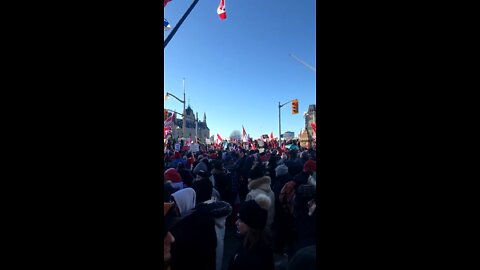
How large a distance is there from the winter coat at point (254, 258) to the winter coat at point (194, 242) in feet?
1.02

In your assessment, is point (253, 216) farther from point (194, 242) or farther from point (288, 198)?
point (288, 198)

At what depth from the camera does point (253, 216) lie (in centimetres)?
257

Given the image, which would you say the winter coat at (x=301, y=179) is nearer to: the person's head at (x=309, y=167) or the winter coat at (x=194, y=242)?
the person's head at (x=309, y=167)

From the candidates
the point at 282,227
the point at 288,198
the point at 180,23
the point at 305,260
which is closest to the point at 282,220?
the point at 282,227

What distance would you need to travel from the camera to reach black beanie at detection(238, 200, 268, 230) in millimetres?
2496

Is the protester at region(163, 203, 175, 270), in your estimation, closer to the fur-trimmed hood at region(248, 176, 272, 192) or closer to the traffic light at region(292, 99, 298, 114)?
the fur-trimmed hood at region(248, 176, 272, 192)

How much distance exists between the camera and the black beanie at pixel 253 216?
2496 millimetres

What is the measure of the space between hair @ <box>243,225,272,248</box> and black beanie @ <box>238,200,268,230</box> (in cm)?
4
